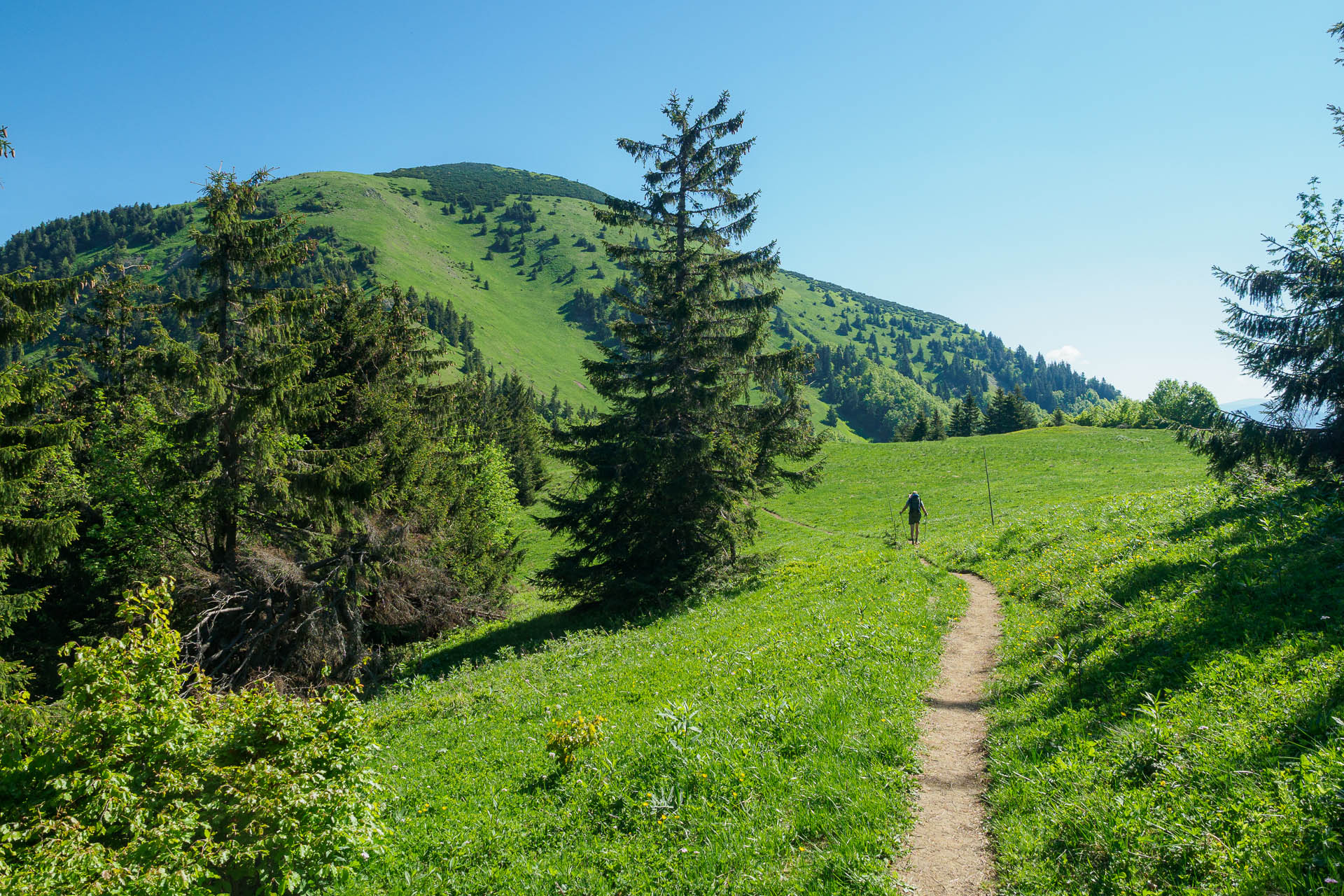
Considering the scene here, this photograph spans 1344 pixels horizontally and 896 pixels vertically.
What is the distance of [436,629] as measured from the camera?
25328 millimetres

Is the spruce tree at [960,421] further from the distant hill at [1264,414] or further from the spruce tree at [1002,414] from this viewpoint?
the distant hill at [1264,414]

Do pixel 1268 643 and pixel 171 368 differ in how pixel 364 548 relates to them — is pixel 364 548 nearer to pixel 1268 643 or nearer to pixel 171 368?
pixel 171 368

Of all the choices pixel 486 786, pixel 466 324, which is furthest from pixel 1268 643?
pixel 466 324

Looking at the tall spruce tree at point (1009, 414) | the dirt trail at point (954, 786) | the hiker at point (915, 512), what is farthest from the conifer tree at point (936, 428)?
the dirt trail at point (954, 786)

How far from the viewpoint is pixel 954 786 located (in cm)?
693

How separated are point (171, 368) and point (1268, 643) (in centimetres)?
2391

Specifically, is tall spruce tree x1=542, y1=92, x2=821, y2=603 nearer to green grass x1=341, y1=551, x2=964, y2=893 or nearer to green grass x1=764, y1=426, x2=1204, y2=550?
green grass x1=341, y1=551, x2=964, y2=893

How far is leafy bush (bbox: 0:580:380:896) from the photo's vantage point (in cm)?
523

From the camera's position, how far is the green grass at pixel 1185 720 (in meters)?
4.48

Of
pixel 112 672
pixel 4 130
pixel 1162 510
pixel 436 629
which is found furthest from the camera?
pixel 436 629

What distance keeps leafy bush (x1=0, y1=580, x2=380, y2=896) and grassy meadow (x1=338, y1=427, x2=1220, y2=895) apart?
38.0 inches

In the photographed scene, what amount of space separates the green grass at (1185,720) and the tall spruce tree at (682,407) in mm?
10290

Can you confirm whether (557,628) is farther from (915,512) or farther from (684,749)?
(915,512)

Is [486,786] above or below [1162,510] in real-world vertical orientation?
below
